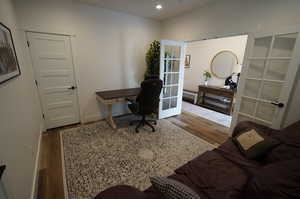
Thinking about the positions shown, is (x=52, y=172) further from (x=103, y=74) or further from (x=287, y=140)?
(x=287, y=140)

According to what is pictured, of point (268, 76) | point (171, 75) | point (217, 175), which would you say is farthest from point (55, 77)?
point (268, 76)

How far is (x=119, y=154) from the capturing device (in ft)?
7.38

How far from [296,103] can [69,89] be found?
418 cm

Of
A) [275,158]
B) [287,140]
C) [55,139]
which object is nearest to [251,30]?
[287,140]

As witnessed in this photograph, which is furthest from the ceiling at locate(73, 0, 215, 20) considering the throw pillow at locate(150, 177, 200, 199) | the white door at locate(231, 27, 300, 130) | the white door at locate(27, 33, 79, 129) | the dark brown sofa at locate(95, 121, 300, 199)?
the throw pillow at locate(150, 177, 200, 199)

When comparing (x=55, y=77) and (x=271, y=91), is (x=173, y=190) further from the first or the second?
(x=55, y=77)

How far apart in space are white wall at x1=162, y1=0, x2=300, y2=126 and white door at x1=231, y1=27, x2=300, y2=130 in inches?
5.8

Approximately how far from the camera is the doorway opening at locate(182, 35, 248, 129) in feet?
13.5

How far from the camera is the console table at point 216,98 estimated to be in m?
4.07

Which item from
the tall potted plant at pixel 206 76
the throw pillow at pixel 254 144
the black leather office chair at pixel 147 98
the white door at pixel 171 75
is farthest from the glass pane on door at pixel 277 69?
the tall potted plant at pixel 206 76

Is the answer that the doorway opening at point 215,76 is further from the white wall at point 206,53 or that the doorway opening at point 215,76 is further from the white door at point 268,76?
the white door at point 268,76

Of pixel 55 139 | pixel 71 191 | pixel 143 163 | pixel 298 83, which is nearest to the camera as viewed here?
pixel 71 191

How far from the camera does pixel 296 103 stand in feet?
6.27

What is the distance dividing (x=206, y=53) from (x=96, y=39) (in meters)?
4.00
